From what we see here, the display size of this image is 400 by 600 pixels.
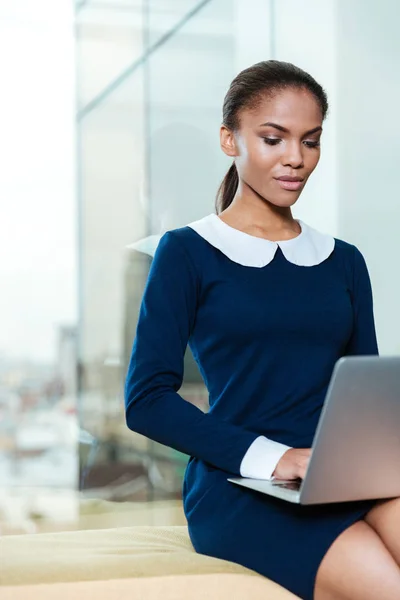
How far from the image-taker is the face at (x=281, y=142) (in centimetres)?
159

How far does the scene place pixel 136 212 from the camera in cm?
471

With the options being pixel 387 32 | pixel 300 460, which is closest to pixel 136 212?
pixel 387 32

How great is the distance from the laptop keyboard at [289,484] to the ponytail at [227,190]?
648 millimetres

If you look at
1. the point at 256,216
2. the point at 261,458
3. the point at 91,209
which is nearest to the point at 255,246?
the point at 256,216

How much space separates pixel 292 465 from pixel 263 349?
9.1 inches

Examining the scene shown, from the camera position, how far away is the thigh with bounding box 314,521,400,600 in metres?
1.21

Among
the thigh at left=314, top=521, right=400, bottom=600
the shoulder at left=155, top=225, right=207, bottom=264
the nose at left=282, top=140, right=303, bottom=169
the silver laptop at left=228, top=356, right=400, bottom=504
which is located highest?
the nose at left=282, top=140, right=303, bottom=169

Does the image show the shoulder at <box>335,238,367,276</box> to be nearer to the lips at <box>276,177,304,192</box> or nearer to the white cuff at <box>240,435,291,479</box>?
the lips at <box>276,177,304,192</box>

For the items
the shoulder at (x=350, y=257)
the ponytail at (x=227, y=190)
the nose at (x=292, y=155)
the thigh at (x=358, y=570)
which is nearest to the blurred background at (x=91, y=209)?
the ponytail at (x=227, y=190)

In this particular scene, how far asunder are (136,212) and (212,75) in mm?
740

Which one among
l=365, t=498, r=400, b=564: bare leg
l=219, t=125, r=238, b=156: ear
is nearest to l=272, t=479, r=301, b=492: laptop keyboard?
l=365, t=498, r=400, b=564: bare leg

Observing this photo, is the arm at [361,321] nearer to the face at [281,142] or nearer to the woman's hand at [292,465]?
the face at [281,142]

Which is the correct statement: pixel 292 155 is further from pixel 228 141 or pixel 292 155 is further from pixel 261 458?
pixel 261 458

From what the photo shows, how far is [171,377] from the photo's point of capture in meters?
1.48
